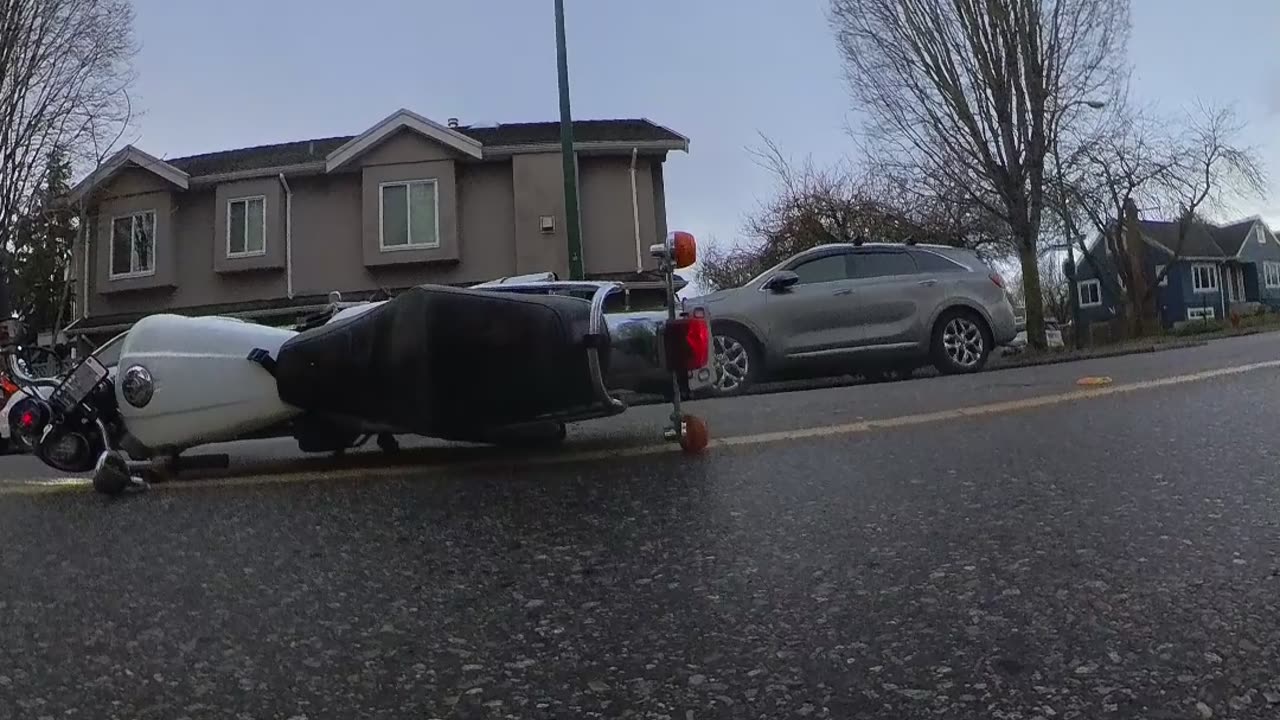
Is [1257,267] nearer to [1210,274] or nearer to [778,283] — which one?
[1210,274]

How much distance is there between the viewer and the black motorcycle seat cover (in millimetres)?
3930

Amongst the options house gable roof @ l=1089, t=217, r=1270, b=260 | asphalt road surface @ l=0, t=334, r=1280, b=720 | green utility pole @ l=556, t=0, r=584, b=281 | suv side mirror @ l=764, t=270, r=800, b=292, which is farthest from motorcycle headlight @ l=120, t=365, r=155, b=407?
house gable roof @ l=1089, t=217, r=1270, b=260

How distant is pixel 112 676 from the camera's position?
196 centimetres

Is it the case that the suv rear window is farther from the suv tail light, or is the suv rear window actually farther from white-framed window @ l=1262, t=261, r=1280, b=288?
white-framed window @ l=1262, t=261, r=1280, b=288

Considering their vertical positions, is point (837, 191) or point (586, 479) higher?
point (837, 191)

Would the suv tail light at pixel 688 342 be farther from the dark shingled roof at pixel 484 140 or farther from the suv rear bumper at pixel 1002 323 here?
the dark shingled roof at pixel 484 140

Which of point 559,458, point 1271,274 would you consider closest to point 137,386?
point 559,458

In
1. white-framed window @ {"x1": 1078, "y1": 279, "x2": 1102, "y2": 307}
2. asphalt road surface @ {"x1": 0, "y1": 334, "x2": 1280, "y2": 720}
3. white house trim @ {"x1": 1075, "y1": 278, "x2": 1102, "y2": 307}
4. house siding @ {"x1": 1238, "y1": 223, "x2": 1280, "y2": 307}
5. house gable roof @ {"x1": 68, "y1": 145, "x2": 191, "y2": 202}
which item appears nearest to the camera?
asphalt road surface @ {"x1": 0, "y1": 334, "x2": 1280, "y2": 720}

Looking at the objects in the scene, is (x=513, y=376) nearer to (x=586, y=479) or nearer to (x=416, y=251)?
(x=586, y=479)

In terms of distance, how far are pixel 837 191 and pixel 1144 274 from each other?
52.6 feet

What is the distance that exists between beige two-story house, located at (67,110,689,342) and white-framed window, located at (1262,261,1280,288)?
179 feet

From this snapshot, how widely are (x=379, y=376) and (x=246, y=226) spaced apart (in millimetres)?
19756

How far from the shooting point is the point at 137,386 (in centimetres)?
436

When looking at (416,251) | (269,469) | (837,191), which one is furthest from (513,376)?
(837,191)
